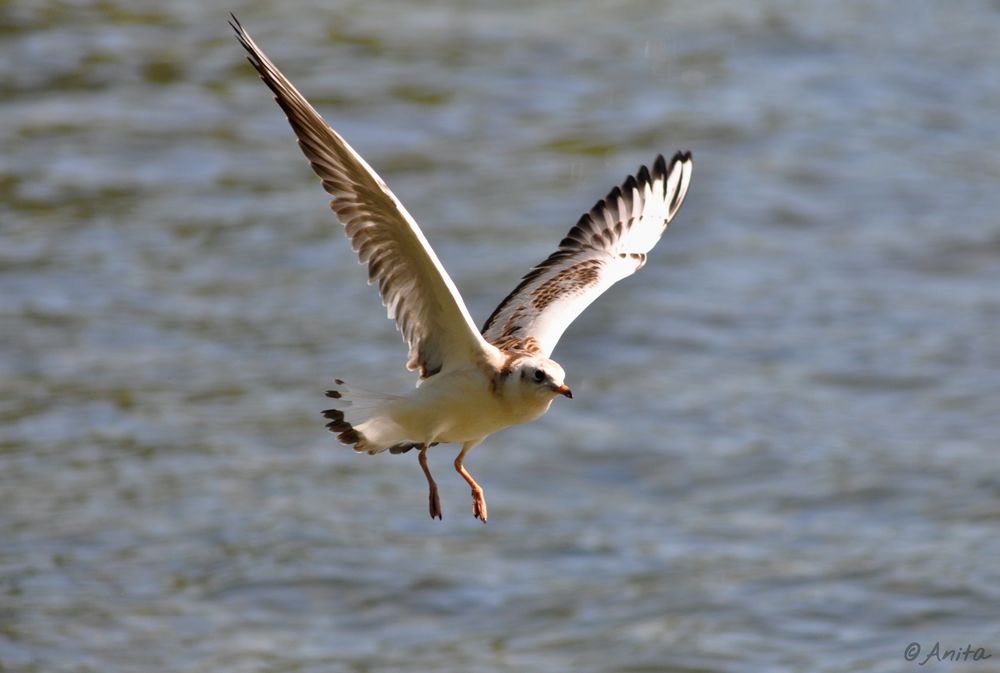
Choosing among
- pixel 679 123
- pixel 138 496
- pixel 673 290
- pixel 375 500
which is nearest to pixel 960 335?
pixel 673 290

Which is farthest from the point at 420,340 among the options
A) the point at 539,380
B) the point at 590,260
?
the point at 590,260

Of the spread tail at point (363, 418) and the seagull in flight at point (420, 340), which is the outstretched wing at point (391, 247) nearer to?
the seagull in flight at point (420, 340)

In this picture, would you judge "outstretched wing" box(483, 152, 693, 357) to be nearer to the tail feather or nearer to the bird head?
the bird head

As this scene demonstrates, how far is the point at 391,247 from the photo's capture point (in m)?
9.21

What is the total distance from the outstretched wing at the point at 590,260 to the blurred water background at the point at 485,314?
27.0ft

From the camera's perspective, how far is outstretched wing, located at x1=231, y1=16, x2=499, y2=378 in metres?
8.66

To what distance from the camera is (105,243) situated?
2703 centimetres

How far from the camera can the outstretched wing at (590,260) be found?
1023 centimetres

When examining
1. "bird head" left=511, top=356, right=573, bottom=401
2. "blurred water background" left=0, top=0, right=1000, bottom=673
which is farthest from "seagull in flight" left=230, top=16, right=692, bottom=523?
"blurred water background" left=0, top=0, right=1000, bottom=673

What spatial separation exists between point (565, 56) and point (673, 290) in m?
7.05

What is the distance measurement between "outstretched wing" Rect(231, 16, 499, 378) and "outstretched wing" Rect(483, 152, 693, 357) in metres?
0.53

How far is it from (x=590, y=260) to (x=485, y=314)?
43.5ft

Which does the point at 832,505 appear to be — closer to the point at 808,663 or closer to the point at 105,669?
the point at 808,663

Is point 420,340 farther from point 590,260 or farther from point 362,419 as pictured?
point 590,260
